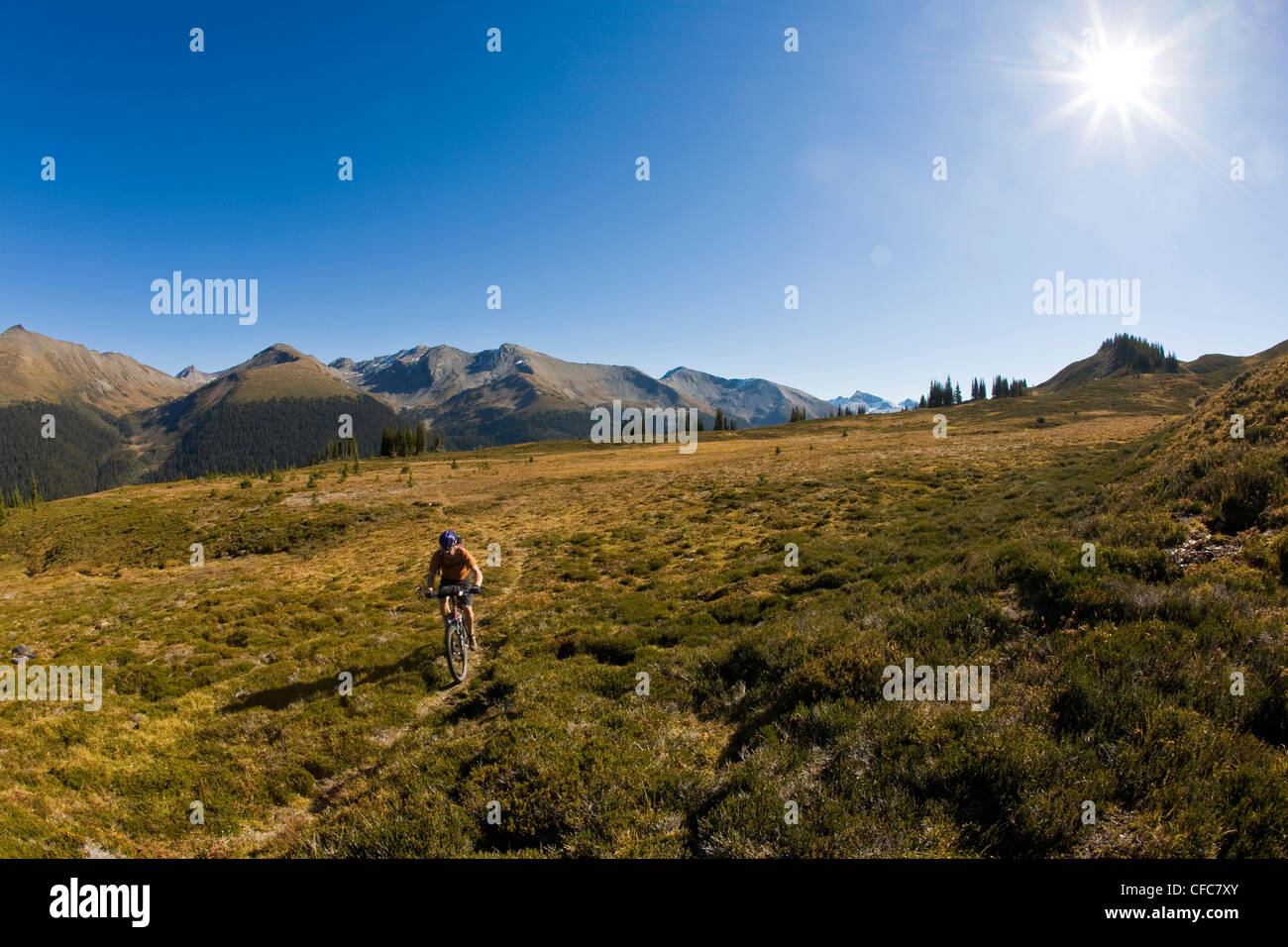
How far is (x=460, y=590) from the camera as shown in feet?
41.2

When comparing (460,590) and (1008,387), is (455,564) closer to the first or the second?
(460,590)

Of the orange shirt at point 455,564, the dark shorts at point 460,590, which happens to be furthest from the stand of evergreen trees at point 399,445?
the dark shorts at point 460,590

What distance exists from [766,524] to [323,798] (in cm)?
A: 2033

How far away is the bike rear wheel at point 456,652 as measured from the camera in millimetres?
11797

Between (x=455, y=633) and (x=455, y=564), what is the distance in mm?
1833

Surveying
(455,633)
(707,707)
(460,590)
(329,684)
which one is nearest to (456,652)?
(455,633)

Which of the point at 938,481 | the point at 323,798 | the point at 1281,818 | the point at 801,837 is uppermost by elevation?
the point at 938,481

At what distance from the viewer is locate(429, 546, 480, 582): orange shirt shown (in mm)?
12789

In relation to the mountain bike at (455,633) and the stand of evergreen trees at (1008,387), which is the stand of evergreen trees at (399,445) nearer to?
the mountain bike at (455,633)

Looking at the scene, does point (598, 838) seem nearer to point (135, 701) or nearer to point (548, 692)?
point (548, 692)

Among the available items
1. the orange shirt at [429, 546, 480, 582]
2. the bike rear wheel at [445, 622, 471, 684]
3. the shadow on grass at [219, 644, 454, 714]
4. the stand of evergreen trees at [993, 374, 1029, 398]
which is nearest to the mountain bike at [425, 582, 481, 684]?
the bike rear wheel at [445, 622, 471, 684]

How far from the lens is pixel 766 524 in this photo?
977 inches
